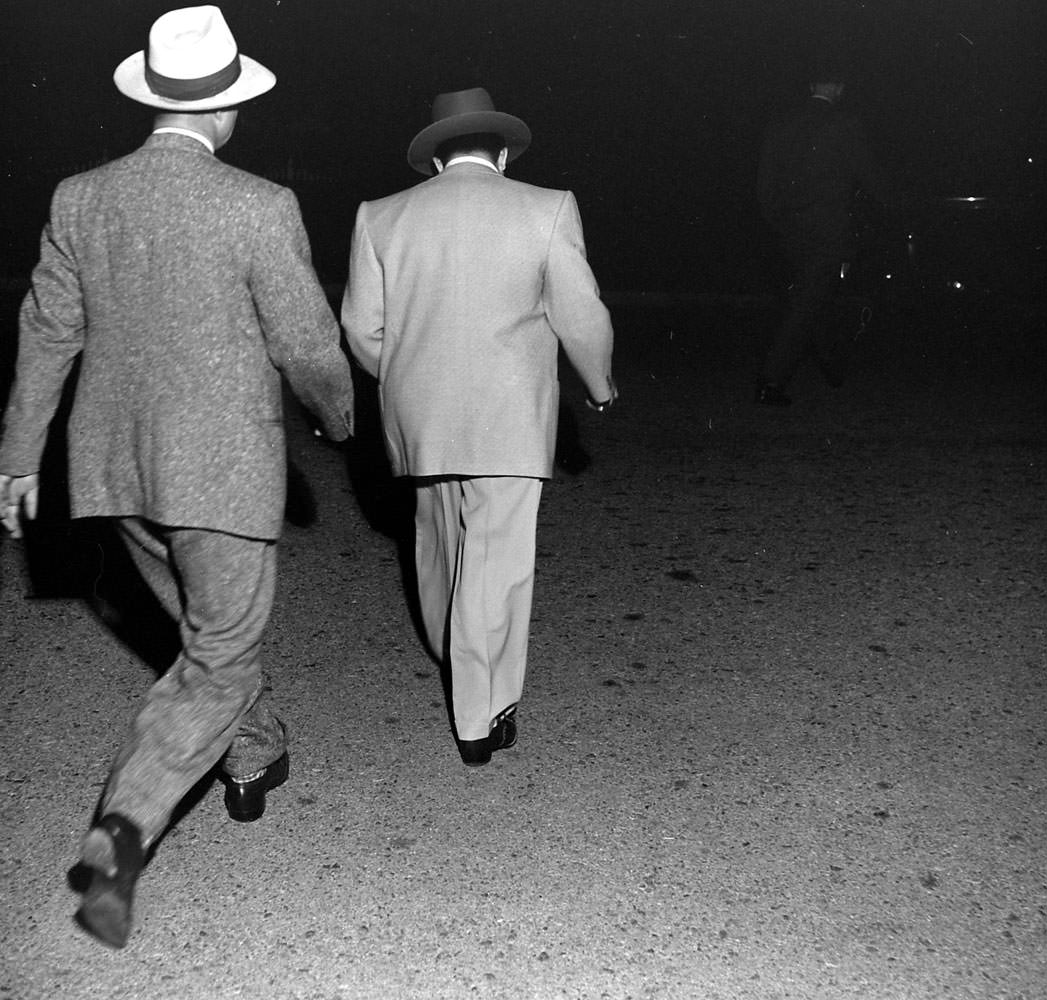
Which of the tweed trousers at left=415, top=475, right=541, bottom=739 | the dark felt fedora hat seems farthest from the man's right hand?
the dark felt fedora hat

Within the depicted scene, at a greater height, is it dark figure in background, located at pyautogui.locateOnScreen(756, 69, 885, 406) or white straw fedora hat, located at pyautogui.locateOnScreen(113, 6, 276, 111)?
white straw fedora hat, located at pyautogui.locateOnScreen(113, 6, 276, 111)

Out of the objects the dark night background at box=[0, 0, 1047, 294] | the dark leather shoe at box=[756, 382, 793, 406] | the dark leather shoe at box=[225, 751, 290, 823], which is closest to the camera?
the dark leather shoe at box=[225, 751, 290, 823]

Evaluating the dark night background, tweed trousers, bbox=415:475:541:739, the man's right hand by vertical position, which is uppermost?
the man's right hand

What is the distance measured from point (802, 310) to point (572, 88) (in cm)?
1279

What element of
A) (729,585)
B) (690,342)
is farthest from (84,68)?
(729,585)

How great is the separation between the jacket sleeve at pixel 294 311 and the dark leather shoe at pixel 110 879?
3.08 feet

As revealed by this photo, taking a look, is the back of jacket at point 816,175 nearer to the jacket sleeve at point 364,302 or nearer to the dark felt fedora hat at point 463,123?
the dark felt fedora hat at point 463,123

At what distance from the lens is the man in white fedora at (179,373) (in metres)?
2.70

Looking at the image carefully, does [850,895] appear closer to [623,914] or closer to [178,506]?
[623,914]

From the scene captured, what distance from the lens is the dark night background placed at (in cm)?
1738

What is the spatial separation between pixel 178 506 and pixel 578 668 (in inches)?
78.8

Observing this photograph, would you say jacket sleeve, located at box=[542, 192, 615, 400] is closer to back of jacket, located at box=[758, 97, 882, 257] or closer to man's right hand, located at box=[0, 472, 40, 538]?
man's right hand, located at box=[0, 472, 40, 538]

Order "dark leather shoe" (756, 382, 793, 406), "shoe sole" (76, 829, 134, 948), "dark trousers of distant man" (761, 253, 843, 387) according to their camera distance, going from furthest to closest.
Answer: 1. "dark leather shoe" (756, 382, 793, 406)
2. "dark trousers of distant man" (761, 253, 843, 387)
3. "shoe sole" (76, 829, 134, 948)

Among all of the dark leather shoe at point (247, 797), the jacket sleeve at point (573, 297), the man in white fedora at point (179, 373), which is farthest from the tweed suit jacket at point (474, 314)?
the dark leather shoe at point (247, 797)
